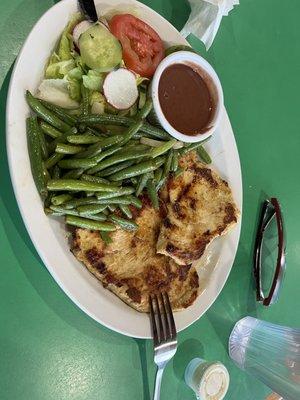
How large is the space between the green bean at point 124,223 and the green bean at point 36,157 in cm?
38

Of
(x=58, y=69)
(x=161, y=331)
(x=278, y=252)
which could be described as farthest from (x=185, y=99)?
(x=161, y=331)

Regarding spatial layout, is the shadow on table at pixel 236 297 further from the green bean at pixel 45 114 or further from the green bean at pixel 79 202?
the green bean at pixel 45 114

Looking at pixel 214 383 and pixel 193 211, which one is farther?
pixel 214 383

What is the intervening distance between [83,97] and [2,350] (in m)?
1.39

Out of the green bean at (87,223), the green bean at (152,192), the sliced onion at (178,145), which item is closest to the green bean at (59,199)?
the green bean at (87,223)

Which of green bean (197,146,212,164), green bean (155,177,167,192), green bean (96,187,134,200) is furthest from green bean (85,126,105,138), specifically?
green bean (197,146,212,164)

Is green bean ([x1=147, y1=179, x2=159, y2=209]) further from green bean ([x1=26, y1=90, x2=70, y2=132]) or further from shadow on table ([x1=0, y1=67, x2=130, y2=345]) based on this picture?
shadow on table ([x1=0, y1=67, x2=130, y2=345])

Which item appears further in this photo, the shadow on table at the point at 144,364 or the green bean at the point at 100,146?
the shadow on table at the point at 144,364

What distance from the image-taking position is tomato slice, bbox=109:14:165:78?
2.87m

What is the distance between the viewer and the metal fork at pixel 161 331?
2.86 m

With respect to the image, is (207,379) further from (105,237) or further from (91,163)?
(91,163)

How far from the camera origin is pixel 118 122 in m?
2.75

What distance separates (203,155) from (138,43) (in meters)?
0.78

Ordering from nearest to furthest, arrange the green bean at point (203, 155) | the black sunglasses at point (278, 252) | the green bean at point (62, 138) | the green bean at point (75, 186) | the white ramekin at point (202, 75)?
the green bean at point (75, 186)
the green bean at point (62, 138)
the white ramekin at point (202, 75)
the green bean at point (203, 155)
the black sunglasses at point (278, 252)
